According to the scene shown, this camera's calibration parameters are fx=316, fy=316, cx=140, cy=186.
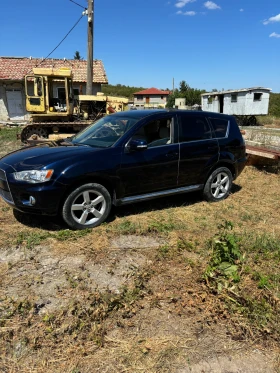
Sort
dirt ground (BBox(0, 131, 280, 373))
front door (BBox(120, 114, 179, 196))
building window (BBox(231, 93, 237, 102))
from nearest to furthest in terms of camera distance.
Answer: dirt ground (BBox(0, 131, 280, 373)) → front door (BBox(120, 114, 179, 196)) → building window (BBox(231, 93, 237, 102))

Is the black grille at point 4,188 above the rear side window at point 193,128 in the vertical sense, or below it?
below

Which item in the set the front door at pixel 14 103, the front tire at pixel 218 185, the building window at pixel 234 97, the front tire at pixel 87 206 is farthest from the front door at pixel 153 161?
the building window at pixel 234 97

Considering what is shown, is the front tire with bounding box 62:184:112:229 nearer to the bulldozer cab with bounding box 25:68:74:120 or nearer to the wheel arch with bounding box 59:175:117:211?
the wheel arch with bounding box 59:175:117:211

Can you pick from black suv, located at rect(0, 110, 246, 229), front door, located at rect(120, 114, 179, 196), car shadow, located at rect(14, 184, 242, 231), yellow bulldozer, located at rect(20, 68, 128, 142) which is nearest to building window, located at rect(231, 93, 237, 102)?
yellow bulldozer, located at rect(20, 68, 128, 142)

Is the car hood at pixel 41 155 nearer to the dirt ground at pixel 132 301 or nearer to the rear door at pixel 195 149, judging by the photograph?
the dirt ground at pixel 132 301

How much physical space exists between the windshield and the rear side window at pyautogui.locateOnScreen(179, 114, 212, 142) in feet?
3.01

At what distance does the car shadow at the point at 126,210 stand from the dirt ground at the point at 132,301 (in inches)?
1.5

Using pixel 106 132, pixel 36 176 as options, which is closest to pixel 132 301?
pixel 36 176

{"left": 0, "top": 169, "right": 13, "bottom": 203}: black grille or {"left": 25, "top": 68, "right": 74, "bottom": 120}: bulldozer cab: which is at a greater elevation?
{"left": 25, "top": 68, "right": 74, "bottom": 120}: bulldozer cab

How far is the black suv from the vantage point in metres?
4.38

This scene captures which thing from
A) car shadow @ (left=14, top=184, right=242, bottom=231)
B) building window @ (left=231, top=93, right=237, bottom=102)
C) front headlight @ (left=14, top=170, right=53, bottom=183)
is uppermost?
building window @ (left=231, top=93, right=237, bottom=102)

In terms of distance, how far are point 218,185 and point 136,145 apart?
2248 mm

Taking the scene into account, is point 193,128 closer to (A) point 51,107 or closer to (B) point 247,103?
(A) point 51,107

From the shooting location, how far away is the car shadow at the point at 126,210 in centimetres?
485
